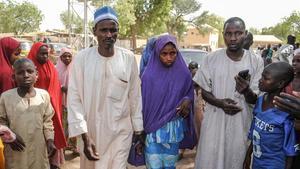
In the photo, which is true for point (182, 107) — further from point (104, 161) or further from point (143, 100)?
point (104, 161)

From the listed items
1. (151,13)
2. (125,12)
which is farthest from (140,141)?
(151,13)

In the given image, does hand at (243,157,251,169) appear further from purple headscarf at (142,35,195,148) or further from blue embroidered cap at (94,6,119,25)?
blue embroidered cap at (94,6,119,25)

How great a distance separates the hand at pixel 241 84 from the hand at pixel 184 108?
1.76ft

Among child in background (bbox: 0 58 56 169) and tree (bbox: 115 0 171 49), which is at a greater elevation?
tree (bbox: 115 0 171 49)

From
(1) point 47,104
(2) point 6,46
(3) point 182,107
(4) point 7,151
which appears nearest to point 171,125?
(3) point 182,107

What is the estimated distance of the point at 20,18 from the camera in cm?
6431

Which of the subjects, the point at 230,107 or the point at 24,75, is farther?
the point at 24,75

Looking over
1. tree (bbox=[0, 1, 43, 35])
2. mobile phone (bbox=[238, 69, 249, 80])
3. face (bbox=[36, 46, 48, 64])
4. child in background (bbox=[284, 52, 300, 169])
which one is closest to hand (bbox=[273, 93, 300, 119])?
child in background (bbox=[284, 52, 300, 169])

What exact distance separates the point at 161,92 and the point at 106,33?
0.79 m

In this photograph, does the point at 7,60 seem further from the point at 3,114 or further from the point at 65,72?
the point at 65,72

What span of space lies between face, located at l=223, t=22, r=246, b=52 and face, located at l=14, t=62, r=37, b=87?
1.85 m

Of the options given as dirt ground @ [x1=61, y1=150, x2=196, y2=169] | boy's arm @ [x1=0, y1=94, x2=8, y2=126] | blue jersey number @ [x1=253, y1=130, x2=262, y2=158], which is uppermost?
boy's arm @ [x1=0, y1=94, x2=8, y2=126]

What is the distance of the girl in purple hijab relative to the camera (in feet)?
11.3

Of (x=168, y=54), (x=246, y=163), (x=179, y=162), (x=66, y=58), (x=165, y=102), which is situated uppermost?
(x=168, y=54)
